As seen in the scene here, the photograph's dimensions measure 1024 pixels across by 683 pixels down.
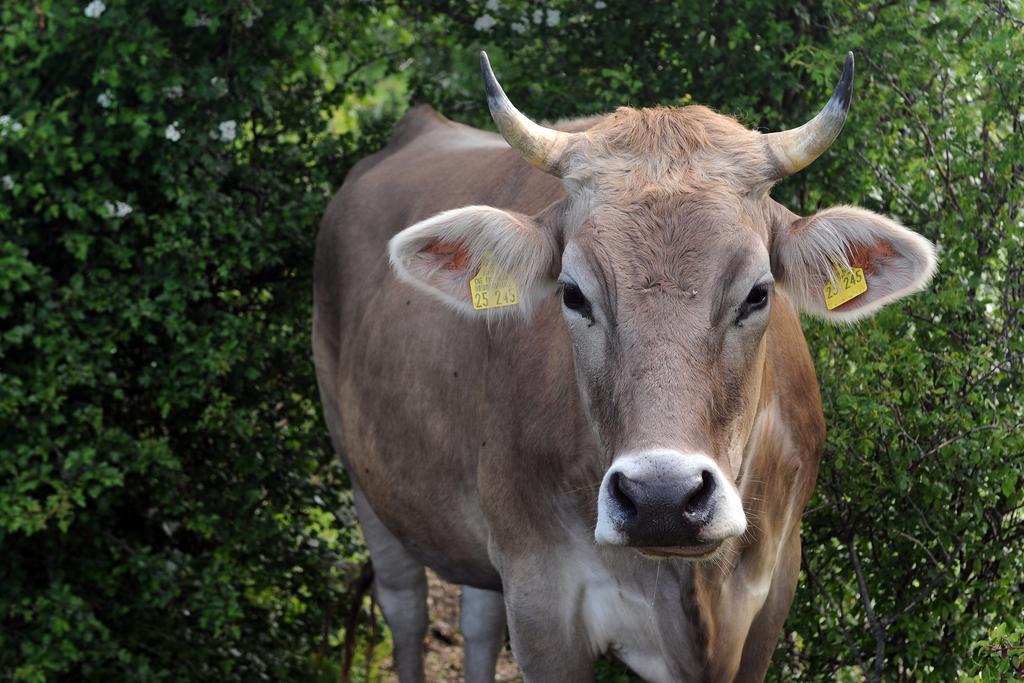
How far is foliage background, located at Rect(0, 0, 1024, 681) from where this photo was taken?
4559 millimetres

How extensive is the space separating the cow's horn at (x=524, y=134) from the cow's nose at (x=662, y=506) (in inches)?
39.4

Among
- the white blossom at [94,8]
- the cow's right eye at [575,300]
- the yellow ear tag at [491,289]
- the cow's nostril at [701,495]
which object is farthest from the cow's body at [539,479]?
the white blossom at [94,8]

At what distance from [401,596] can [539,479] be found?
2.03 metres

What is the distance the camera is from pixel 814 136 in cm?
363

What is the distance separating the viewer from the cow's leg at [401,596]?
587 cm

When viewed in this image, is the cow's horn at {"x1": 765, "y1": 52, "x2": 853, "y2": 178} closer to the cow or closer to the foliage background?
the cow

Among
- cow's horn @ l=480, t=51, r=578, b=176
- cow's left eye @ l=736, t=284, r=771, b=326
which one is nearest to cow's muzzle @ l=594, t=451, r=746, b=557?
cow's left eye @ l=736, t=284, r=771, b=326

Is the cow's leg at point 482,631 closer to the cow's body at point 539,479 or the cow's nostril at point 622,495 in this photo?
the cow's body at point 539,479

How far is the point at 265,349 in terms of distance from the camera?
6180 millimetres

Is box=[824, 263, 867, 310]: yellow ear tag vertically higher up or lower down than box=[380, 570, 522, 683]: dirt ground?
higher up

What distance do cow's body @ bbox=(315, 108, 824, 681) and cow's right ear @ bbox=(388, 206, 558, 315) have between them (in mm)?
222

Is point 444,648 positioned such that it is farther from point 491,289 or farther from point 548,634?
point 491,289

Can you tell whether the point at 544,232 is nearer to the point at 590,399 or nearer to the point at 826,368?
the point at 590,399

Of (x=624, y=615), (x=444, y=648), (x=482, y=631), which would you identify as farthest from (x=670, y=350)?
(x=444, y=648)
